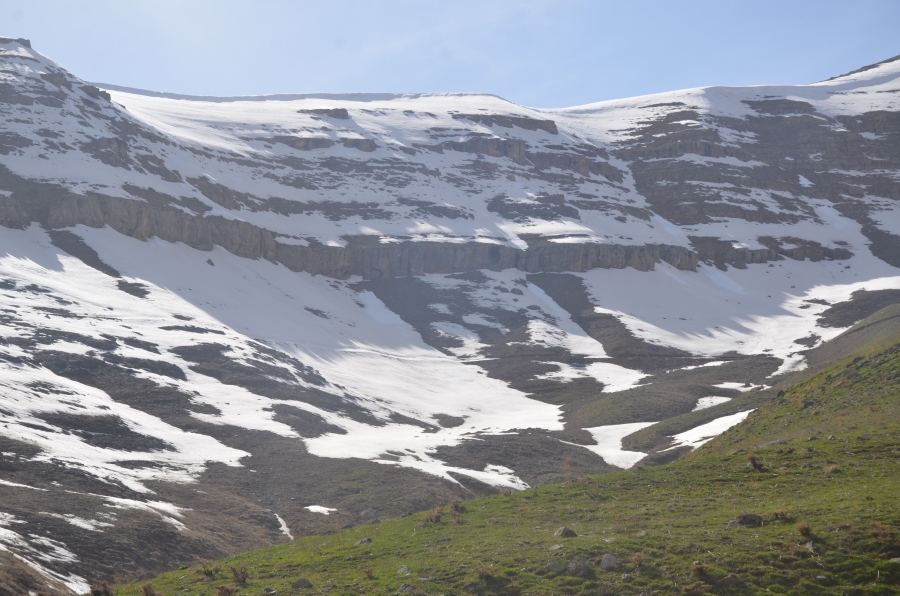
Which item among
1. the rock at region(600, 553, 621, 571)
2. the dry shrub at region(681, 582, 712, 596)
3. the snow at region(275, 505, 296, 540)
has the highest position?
the dry shrub at region(681, 582, 712, 596)

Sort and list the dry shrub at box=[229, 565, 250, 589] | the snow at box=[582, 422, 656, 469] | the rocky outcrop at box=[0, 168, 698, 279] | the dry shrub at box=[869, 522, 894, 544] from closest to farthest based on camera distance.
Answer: the dry shrub at box=[869, 522, 894, 544] < the dry shrub at box=[229, 565, 250, 589] < the snow at box=[582, 422, 656, 469] < the rocky outcrop at box=[0, 168, 698, 279]

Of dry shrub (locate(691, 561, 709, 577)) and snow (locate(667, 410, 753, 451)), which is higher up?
dry shrub (locate(691, 561, 709, 577))

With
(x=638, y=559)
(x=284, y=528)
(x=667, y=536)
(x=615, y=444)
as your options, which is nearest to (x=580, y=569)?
(x=638, y=559)

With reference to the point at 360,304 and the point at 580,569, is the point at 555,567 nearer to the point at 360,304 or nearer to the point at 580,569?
the point at 580,569

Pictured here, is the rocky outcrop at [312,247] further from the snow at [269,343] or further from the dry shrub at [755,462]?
the dry shrub at [755,462]

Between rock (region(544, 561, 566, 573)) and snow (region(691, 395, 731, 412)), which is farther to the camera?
snow (region(691, 395, 731, 412))

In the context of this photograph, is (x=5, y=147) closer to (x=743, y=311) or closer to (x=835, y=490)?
(x=743, y=311)

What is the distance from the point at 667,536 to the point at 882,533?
4.14m

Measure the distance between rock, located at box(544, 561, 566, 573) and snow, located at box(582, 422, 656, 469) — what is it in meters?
40.1

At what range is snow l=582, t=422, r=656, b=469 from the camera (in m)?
56.3

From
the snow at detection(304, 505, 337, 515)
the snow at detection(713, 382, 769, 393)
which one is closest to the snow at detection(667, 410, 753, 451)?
the snow at detection(713, 382, 769, 393)

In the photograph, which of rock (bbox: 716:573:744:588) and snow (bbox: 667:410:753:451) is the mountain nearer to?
snow (bbox: 667:410:753:451)

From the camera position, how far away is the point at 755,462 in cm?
2192

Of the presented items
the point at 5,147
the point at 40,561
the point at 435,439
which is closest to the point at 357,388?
the point at 435,439
